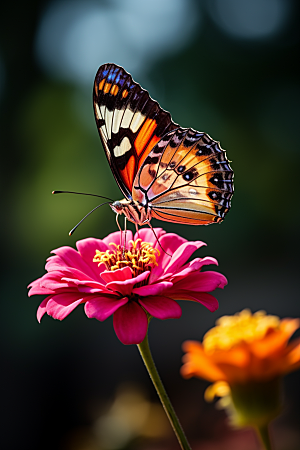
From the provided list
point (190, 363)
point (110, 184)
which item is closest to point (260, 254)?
point (110, 184)

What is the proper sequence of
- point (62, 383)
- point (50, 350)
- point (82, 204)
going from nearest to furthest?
point (62, 383), point (50, 350), point (82, 204)

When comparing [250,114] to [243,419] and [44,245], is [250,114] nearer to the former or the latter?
[44,245]

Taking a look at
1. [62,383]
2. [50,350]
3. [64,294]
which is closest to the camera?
[64,294]

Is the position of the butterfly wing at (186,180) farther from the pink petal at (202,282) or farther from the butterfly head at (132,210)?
the pink petal at (202,282)

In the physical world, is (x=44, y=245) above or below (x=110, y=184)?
below

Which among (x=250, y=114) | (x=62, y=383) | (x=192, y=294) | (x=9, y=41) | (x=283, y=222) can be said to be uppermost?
(x=9, y=41)

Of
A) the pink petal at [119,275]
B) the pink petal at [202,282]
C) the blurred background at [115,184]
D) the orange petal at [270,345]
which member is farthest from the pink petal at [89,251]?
the blurred background at [115,184]
